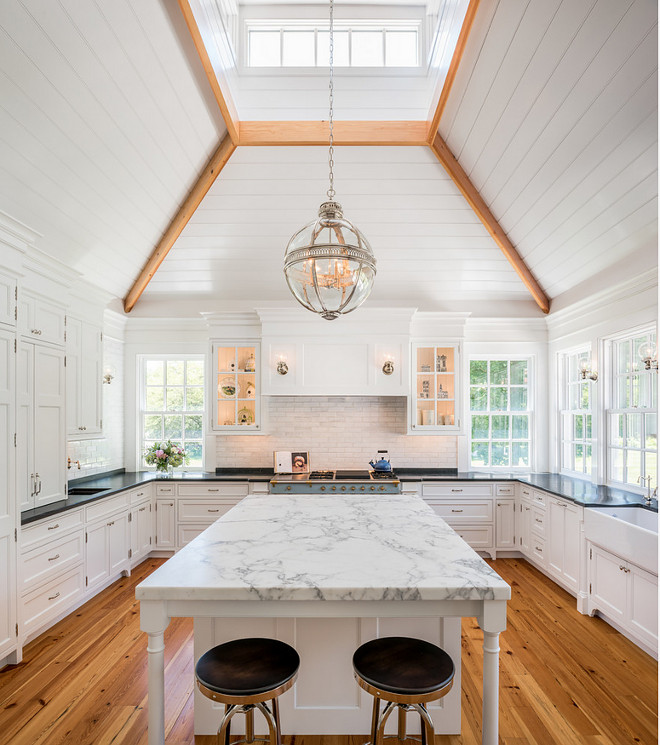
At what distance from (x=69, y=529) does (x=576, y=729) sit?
355cm

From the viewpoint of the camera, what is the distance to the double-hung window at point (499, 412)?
239 inches

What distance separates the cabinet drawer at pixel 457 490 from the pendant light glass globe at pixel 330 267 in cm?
346

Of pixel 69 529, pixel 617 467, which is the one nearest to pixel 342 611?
pixel 69 529

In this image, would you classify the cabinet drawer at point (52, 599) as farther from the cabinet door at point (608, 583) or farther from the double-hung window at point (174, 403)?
the cabinet door at point (608, 583)

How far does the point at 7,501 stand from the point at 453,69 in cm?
425

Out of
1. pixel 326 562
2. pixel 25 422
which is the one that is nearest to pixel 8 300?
pixel 25 422

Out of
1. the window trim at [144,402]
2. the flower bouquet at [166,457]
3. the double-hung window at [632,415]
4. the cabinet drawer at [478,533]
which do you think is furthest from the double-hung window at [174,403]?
the double-hung window at [632,415]

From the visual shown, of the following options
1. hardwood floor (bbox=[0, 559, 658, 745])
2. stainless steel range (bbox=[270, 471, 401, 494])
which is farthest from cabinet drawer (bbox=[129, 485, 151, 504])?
stainless steel range (bbox=[270, 471, 401, 494])

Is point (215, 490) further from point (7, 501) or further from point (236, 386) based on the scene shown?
point (7, 501)

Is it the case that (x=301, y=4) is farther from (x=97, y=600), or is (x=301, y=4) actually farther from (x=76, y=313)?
(x=97, y=600)

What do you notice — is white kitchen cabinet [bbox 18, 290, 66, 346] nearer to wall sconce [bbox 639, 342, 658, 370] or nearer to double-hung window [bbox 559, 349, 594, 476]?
wall sconce [bbox 639, 342, 658, 370]

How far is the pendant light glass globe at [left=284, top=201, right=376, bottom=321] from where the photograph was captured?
7.54ft

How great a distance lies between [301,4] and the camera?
13.5ft

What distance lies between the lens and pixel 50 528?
3.62 metres
